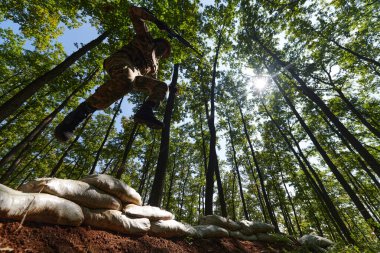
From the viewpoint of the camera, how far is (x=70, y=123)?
11.3 feet

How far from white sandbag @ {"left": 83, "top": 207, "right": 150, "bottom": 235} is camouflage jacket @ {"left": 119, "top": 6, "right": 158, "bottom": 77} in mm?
2865

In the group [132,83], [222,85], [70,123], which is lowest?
[70,123]

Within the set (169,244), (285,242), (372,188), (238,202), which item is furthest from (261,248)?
(238,202)

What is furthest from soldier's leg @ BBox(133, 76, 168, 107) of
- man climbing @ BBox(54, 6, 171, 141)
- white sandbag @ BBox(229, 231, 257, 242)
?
white sandbag @ BBox(229, 231, 257, 242)

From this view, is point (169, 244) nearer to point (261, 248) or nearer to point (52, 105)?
point (261, 248)

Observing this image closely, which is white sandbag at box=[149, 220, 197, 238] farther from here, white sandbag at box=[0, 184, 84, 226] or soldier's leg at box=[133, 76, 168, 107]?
soldier's leg at box=[133, 76, 168, 107]

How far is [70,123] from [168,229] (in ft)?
9.59

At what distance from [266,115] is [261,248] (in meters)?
15.4

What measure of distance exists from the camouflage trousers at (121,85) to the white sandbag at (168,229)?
2.56 m

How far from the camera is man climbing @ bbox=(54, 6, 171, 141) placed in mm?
3348

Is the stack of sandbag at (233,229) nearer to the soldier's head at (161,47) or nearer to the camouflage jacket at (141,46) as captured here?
the camouflage jacket at (141,46)

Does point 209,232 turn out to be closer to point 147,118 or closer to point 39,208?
point 147,118

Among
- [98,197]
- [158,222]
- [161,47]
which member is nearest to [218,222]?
[158,222]

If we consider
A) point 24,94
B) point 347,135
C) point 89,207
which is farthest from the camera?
point 347,135
